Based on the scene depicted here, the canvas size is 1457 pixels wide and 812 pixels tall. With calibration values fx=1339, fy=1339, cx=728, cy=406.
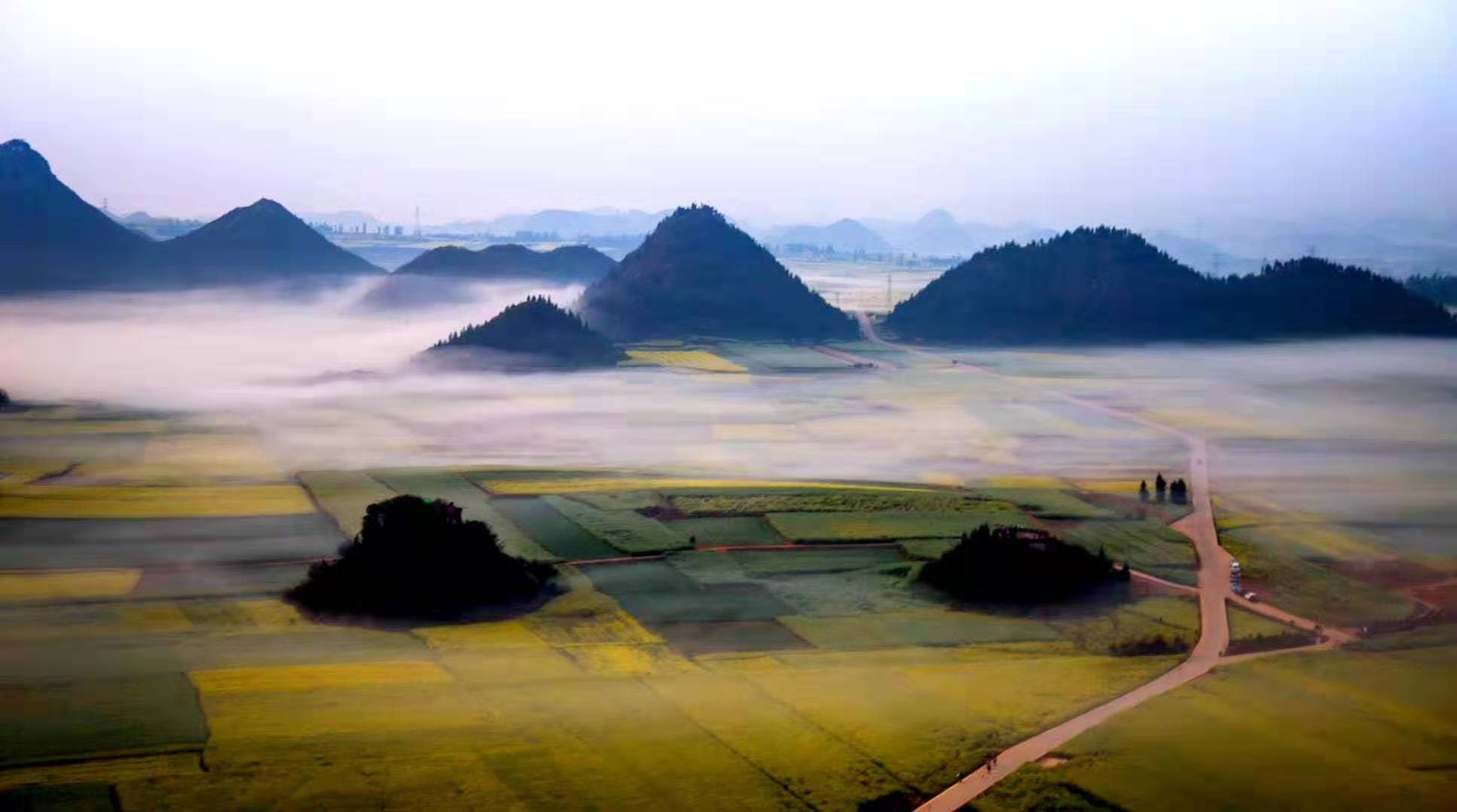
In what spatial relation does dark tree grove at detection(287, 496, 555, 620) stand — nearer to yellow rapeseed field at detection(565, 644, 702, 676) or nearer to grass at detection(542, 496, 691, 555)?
grass at detection(542, 496, 691, 555)

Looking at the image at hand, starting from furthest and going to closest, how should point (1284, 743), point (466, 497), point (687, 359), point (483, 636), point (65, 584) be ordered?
1. point (687, 359)
2. point (466, 497)
3. point (65, 584)
4. point (483, 636)
5. point (1284, 743)

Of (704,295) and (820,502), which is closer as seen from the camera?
(820,502)


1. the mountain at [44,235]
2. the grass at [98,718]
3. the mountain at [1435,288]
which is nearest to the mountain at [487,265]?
the mountain at [44,235]

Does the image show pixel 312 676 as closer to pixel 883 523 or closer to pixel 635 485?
pixel 883 523

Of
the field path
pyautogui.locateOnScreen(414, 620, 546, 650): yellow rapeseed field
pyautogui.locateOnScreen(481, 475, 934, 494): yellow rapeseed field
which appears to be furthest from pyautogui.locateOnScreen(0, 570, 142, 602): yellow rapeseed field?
the field path

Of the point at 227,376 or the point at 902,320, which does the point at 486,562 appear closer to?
the point at 227,376

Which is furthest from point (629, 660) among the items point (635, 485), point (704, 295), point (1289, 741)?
point (704, 295)

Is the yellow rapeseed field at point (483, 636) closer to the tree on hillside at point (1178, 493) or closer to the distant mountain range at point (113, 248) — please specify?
the tree on hillside at point (1178, 493)
